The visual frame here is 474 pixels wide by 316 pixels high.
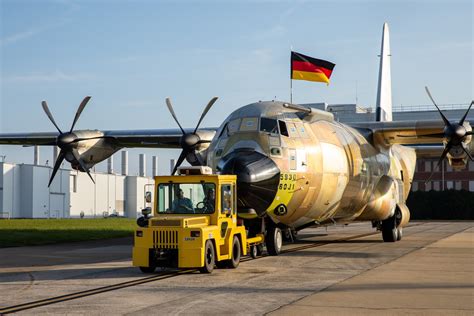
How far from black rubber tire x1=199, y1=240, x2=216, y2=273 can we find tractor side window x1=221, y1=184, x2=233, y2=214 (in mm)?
1131

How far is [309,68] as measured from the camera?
26.4m

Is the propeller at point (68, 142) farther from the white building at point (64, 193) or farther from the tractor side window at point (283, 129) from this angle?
the white building at point (64, 193)

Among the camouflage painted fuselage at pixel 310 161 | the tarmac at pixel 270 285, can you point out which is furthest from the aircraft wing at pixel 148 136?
the tarmac at pixel 270 285

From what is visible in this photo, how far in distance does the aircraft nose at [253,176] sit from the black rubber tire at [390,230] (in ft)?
34.8

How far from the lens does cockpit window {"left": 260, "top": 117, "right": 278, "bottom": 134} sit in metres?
18.8

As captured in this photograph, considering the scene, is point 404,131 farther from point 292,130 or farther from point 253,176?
point 253,176

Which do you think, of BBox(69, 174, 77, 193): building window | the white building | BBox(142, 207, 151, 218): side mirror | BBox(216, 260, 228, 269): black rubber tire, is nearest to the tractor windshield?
BBox(142, 207, 151, 218): side mirror

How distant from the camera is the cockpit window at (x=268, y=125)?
61.7 feet

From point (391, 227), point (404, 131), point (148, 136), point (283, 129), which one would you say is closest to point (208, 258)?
point (283, 129)

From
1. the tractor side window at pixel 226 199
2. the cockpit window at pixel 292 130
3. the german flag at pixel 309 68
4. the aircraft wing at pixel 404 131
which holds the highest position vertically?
the german flag at pixel 309 68

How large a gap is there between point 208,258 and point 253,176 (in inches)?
114

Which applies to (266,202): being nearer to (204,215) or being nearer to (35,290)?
(204,215)

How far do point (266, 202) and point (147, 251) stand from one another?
3999 millimetres

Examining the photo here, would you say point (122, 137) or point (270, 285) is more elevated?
point (122, 137)
